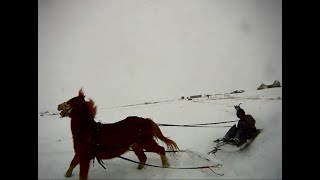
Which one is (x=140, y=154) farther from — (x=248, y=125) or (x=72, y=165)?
(x=248, y=125)

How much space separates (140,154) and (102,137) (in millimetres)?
348

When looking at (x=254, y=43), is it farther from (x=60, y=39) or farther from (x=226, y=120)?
(x=60, y=39)

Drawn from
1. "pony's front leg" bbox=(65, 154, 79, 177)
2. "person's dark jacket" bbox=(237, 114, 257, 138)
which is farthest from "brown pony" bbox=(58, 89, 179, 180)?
"person's dark jacket" bbox=(237, 114, 257, 138)

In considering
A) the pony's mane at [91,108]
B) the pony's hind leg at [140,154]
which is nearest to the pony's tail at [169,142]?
the pony's hind leg at [140,154]

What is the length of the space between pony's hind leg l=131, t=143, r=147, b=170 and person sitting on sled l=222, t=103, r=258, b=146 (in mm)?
696

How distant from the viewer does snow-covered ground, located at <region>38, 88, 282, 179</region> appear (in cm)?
242

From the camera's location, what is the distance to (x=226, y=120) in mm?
2555

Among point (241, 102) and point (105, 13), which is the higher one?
point (105, 13)

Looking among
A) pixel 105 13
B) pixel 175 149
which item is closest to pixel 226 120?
pixel 175 149

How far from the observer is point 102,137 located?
2.41 m

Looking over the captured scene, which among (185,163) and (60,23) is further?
(60,23)

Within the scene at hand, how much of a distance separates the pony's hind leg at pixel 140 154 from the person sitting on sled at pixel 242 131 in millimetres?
696
